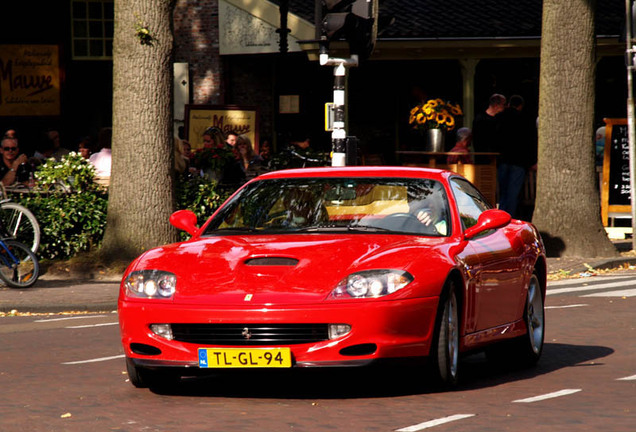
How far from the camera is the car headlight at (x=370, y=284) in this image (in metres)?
7.79

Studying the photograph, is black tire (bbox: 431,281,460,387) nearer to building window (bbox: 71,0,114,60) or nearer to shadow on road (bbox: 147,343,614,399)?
shadow on road (bbox: 147,343,614,399)

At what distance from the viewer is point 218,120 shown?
2656 centimetres

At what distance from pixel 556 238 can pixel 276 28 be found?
12.0 m

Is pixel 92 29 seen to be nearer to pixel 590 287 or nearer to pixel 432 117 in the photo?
pixel 432 117

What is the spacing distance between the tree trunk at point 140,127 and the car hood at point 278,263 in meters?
8.03

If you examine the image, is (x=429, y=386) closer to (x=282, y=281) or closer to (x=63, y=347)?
(x=282, y=281)

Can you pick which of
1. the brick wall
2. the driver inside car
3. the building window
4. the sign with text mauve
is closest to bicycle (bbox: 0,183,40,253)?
the driver inside car

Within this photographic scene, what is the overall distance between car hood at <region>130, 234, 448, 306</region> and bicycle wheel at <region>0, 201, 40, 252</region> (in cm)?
800

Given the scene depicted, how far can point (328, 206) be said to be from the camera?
907cm

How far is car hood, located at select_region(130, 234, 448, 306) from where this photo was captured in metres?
7.81

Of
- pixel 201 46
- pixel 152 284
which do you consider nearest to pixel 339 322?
pixel 152 284

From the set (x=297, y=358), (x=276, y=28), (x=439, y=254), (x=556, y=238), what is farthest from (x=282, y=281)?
(x=276, y=28)

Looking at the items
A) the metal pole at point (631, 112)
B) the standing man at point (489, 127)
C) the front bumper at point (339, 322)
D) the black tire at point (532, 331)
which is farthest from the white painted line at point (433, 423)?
the standing man at point (489, 127)

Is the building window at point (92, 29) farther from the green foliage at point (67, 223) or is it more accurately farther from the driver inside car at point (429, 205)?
the driver inside car at point (429, 205)
